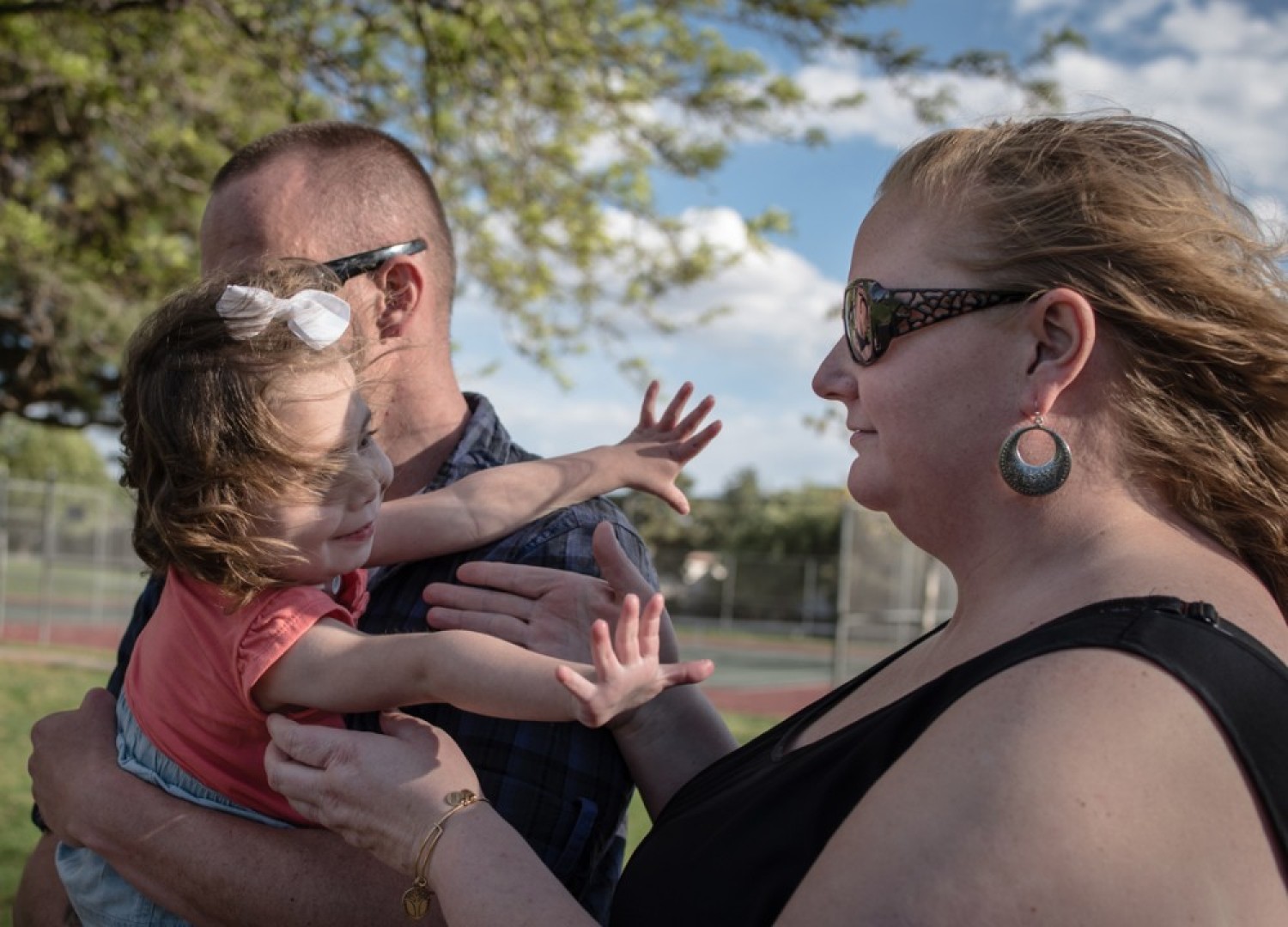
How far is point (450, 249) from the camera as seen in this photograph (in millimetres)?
3145

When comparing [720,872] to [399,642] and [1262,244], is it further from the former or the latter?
[1262,244]

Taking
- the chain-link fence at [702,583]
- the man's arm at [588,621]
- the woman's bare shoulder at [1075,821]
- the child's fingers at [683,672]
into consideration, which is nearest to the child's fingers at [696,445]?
the man's arm at [588,621]

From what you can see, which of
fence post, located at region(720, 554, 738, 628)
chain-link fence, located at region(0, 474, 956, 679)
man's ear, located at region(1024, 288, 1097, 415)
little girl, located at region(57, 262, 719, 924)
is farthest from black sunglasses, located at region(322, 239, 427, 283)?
fence post, located at region(720, 554, 738, 628)

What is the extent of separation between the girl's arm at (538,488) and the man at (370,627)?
49 millimetres

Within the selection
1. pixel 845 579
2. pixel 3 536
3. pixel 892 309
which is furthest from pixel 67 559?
pixel 892 309

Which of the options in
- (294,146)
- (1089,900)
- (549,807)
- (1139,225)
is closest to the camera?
(1089,900)

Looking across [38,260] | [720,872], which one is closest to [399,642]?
[720,872]

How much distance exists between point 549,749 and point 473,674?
1.06 feet

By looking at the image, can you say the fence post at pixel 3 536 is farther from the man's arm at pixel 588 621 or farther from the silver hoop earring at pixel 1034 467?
the silver hoop earring at pixel 1034 467

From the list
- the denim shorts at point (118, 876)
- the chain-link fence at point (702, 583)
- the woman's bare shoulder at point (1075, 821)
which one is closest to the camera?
the woman's bare shoulder at point (1075, 821)

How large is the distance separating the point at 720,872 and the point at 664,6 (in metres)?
8.01

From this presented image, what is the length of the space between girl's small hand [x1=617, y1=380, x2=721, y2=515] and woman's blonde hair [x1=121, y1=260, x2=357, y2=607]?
0.75m

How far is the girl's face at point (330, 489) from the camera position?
215 centimetres

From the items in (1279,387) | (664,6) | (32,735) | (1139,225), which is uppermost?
(664,6)
